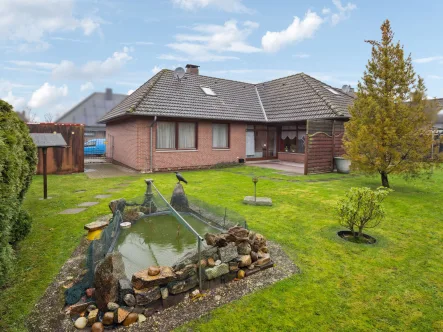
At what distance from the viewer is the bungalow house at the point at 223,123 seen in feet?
50.1

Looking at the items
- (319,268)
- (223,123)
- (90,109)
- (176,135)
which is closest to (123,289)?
(319,268)

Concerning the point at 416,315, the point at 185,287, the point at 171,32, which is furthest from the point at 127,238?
the point at 171,32

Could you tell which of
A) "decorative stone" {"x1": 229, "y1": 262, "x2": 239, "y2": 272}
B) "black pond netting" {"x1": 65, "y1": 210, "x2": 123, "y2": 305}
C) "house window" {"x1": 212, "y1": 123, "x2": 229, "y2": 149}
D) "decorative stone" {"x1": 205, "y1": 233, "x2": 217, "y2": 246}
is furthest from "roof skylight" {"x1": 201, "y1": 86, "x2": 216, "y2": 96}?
"decorative stone" {"x1": 229, "y1": 262, "x2": 239, "y2": 272}

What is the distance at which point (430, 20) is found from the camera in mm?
10945

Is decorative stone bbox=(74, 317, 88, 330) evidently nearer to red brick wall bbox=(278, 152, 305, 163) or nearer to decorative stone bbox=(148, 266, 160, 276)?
decorative stone bbox=(148, 266, 160, 276)

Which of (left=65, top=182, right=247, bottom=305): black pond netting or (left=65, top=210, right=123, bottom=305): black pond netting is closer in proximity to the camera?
(left=65, top=210, right=123, bottom=305): black pond netting

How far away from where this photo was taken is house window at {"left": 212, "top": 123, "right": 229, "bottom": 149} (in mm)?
18312

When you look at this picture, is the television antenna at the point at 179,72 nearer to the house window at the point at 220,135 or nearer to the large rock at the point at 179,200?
the house window at the point at 220,135

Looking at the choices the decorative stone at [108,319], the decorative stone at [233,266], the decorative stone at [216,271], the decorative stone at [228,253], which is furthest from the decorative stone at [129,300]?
the decorative stone at [233,266]

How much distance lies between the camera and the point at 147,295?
11.2 ft

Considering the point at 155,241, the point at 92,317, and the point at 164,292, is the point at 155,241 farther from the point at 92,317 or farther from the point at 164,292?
the point at 92,317

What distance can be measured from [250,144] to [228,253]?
55.1 ft

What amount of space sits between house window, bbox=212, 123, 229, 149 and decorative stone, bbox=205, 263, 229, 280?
567 inches

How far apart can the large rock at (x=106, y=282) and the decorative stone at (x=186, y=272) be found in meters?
0.75
